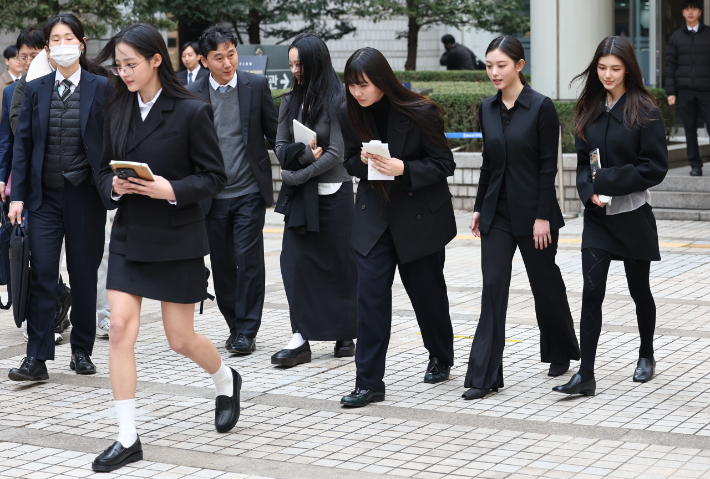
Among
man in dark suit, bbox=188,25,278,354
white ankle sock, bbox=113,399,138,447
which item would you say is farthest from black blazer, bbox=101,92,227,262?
man in dark suit, bbox=188,25,278,354

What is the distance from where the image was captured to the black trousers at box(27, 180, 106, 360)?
20.2 feet

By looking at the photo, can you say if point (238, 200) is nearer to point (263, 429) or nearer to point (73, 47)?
point (73, 47)

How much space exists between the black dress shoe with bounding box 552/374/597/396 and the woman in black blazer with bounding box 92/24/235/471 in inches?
75.5

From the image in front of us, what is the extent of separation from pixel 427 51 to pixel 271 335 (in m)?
30.8

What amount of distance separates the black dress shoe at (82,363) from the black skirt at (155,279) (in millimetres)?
1768

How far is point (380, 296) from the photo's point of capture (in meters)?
5.54

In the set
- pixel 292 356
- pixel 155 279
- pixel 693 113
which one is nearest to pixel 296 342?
pixel 292 356

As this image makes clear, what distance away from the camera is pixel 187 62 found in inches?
497

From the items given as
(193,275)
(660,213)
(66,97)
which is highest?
(66,97)

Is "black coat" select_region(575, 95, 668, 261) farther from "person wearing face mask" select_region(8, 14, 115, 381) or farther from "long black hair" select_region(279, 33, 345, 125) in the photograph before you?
"person wearing face mask" select_region(8, 14, 115, 381)

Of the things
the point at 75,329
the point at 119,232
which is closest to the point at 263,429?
the point at 119,232

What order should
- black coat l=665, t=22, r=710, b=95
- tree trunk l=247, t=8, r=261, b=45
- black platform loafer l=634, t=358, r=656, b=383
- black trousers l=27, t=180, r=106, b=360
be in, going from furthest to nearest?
tree trunk l=247, t=8, r=261, b=45
black coat l=665, t=22, r=710, b=95
black trousers l=27, t=180, r=106, b=360
black platform loafer l=634, t=358, r=656, b=383

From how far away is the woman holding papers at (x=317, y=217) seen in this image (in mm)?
6391

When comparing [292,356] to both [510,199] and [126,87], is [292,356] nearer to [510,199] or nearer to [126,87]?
[510,199]
